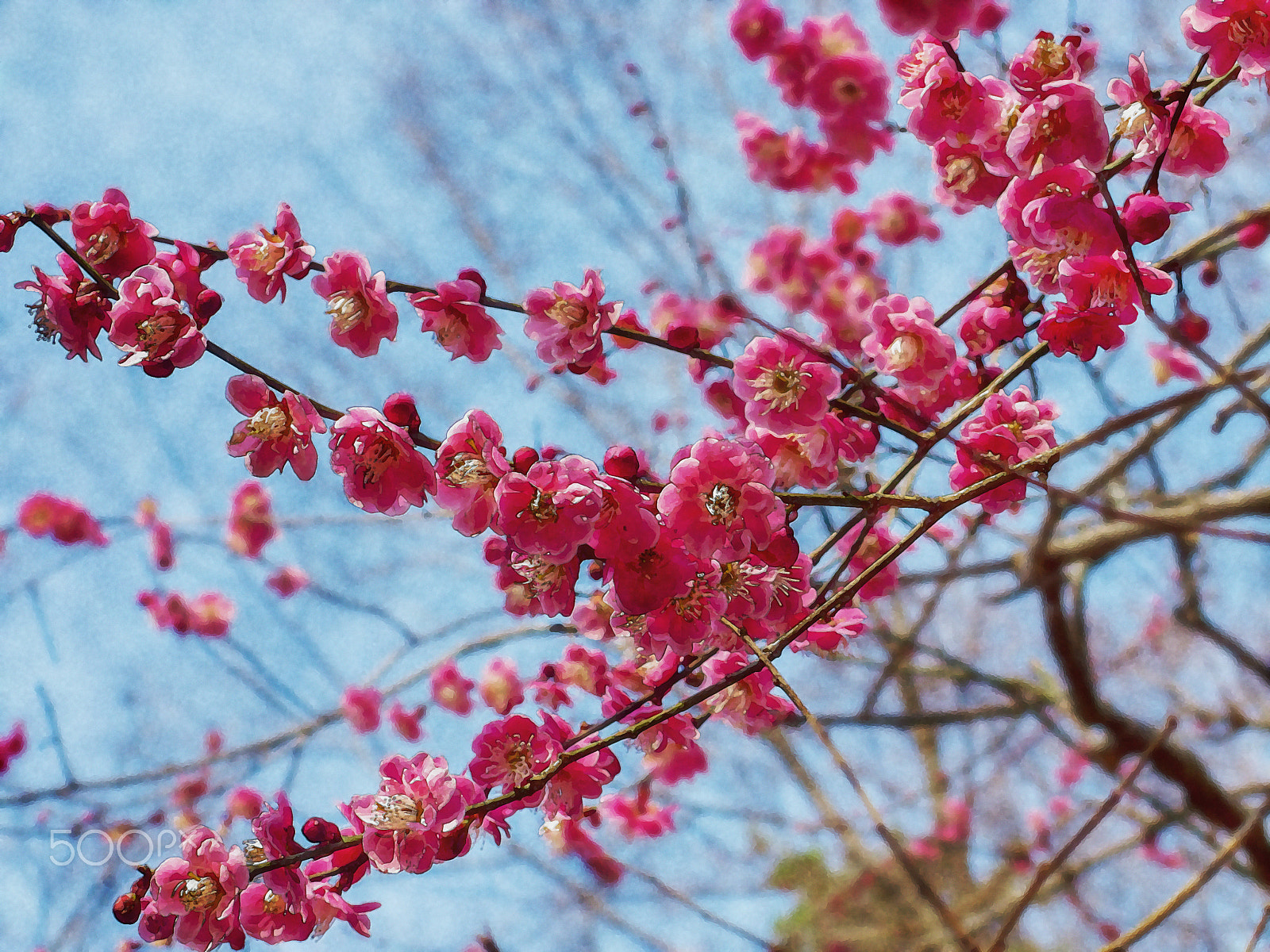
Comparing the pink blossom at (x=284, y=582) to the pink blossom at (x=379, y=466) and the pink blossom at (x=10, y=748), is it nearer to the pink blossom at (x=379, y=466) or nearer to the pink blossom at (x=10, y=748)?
the pink blossom at (x=10, y=748)

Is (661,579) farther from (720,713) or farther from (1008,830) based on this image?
(1008,830)

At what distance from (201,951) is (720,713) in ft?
2.54

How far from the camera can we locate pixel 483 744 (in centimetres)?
129

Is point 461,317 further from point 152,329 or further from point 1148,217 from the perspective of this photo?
point 1148,217

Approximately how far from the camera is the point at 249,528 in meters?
4.29

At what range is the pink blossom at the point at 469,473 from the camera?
1151 mm

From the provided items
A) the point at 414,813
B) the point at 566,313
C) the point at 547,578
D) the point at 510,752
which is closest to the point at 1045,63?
the point at 566,313

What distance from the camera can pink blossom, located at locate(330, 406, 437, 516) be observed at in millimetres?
1150

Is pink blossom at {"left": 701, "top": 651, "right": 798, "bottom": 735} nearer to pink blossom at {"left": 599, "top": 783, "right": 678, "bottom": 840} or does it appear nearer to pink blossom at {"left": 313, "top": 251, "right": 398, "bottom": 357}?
pink blossom at {"left": 313, "top": 251, "right": 398, "bottom": 357}

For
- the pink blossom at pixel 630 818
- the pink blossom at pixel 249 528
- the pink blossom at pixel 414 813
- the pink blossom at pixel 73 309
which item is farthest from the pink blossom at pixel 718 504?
the pink blossom at pixel 249 528

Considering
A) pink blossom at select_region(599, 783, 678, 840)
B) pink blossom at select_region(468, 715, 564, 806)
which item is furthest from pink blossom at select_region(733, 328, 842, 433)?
pink blossom at select_region(599, 783, 678, 840)

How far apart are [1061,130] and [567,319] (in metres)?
0.72

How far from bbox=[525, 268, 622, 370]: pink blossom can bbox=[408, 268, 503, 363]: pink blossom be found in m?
0.07

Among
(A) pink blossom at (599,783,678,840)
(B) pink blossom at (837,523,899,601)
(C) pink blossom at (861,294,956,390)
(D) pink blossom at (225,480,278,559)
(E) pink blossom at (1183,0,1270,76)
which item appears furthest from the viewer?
(D) pink blossom at (225,480,278,559)
